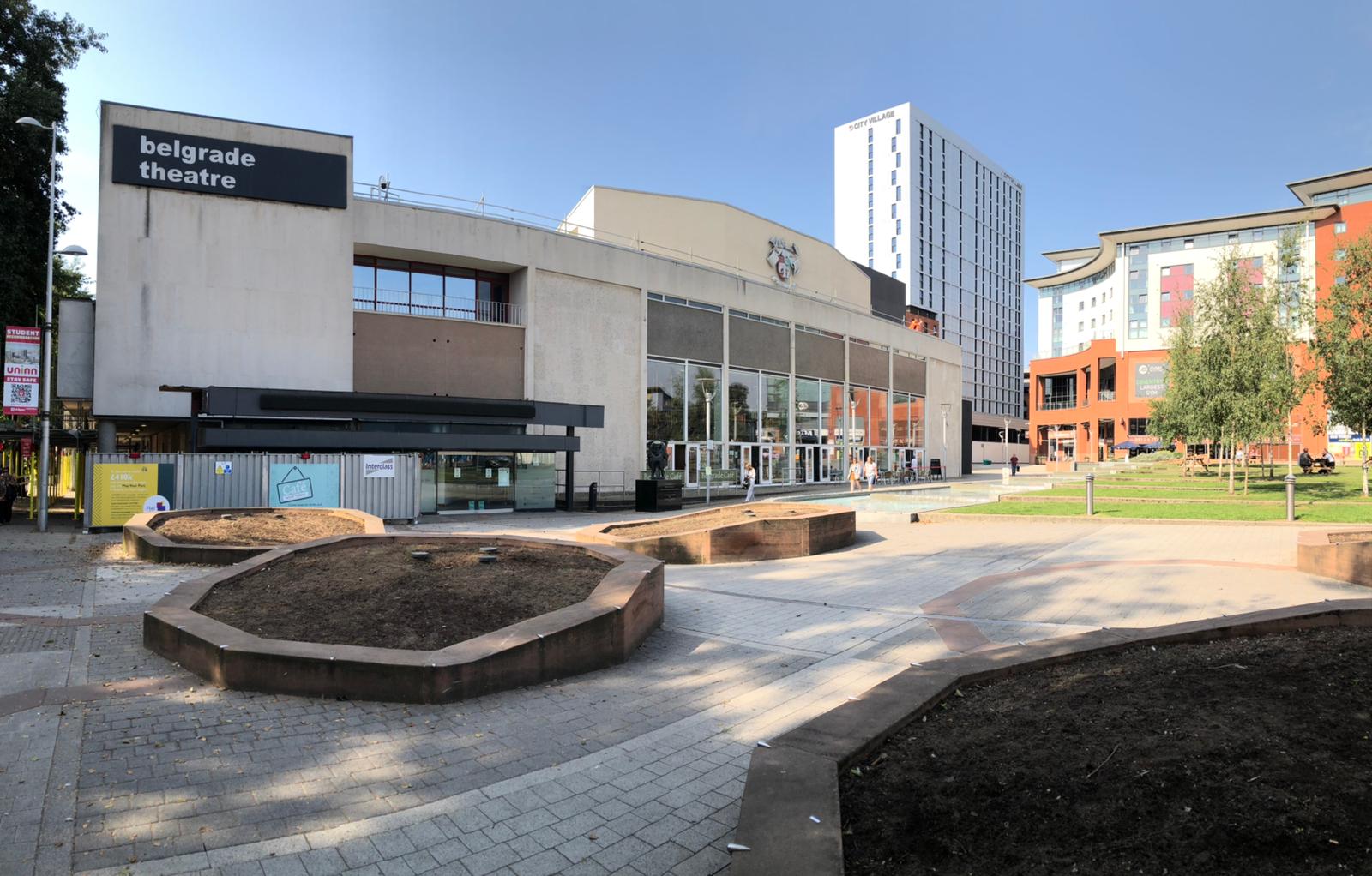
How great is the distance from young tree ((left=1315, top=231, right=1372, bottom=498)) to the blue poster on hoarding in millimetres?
27315

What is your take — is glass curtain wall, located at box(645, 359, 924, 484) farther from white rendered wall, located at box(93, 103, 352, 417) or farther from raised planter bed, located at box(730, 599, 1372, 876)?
raised planter bed, located at box(730, 599, 1372, 876)

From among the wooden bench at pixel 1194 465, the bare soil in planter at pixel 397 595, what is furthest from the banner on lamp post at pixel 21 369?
the wooden bench at pixel 1194 465

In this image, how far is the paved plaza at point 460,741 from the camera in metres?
3.40

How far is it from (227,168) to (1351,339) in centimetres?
3408

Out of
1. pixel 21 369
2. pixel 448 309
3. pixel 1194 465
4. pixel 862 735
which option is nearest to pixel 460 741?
pixel 862 735

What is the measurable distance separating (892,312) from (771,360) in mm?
19087

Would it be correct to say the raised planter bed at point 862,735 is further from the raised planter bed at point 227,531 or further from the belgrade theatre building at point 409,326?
the belgrade theatre building at point 409,326

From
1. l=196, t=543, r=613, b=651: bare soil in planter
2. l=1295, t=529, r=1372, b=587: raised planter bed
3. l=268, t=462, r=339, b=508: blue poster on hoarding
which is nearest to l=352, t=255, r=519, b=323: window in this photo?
l=268, t=462, r=339, b=508: blue poster on hoarding

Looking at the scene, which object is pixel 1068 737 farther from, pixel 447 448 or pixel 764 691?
pixel 447 448

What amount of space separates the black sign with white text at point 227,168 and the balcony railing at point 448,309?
135 inches

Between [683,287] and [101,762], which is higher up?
[683,287]

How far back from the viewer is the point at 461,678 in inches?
211

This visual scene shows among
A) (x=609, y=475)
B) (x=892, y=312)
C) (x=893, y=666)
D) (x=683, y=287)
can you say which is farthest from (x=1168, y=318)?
(x=893, y=666)

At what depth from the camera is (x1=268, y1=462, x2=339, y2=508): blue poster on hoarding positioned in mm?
19359
